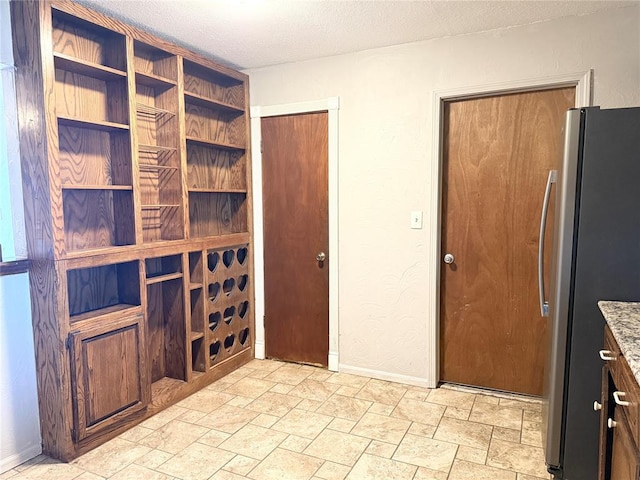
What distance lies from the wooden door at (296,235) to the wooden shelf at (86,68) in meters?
1.22

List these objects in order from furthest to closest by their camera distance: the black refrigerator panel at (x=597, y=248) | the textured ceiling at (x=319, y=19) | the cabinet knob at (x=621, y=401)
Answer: the textured ceiling at (x=319, y=19), the black refrigerator panel at (x=597, y=248), the cabinet knob at (x=621, y=401)

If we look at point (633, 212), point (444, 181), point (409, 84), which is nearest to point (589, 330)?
point (633, 212)

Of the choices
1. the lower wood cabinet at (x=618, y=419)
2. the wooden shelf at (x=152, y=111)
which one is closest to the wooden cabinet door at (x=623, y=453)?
the lower wood cabinet at (x=618, y=419)

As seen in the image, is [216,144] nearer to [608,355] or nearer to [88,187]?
[88,187]

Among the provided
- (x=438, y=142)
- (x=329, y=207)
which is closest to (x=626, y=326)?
(x=438, y=142)

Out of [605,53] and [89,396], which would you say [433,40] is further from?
[89,396]

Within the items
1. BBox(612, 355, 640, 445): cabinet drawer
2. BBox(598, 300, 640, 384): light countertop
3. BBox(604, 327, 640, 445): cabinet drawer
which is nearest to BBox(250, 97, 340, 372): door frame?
BBox(598, 300, 640, 384): light countertop

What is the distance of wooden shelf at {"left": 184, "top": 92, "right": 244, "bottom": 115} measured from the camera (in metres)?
2.99

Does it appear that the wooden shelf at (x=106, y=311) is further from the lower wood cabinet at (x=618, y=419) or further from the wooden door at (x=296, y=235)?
the lower wood cabinet at (x=618, y=419)

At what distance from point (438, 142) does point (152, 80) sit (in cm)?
188

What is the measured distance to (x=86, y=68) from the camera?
231cm

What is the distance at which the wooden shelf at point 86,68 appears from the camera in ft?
7.15

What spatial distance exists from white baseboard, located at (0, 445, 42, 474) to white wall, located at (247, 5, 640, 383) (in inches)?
77.6

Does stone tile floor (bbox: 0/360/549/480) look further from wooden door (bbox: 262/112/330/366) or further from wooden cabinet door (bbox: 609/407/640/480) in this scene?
wooden cabinet door (bbox: 609/407/640/480)
